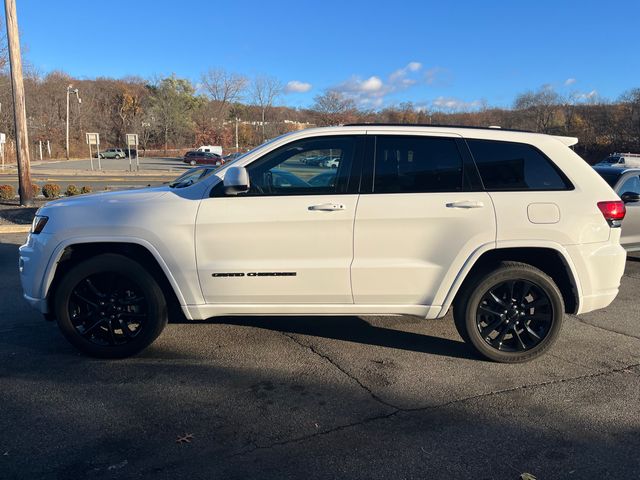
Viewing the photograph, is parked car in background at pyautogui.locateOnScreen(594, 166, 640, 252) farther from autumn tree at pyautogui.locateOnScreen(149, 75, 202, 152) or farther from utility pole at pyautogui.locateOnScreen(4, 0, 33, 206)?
autumn tree at pyautogui.locateOnScreen(149, 75, 202, 152)

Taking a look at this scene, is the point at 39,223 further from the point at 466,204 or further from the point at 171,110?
the point at 171,110

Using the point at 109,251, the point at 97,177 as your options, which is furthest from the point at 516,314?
the point at 97,177

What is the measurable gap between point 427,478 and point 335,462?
50cm

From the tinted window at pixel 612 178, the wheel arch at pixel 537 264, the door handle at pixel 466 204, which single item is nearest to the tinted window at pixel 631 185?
the tinted window at pixel 612 178

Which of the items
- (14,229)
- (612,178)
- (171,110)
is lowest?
(14,229)

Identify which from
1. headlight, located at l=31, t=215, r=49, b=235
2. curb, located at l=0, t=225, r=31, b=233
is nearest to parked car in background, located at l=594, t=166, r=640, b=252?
headlight, located at l=31, t=215, r=49, b=235

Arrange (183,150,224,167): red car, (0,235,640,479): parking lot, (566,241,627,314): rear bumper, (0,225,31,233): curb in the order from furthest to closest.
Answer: (183,150,224,167): red car, (0,225,31,233): curb, (566,241,627,314): rear bumper, (0,235,640,479): parking lot

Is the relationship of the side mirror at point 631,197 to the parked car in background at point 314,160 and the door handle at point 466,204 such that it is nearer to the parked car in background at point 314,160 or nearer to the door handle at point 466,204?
the door handle at point 466,204

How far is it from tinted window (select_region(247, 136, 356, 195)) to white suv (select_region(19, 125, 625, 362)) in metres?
0.01

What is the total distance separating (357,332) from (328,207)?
1595mm

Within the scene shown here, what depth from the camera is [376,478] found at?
264 centimetres

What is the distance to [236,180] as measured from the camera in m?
3.74

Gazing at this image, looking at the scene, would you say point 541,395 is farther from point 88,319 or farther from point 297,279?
point 88,319

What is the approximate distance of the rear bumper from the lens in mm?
3993
